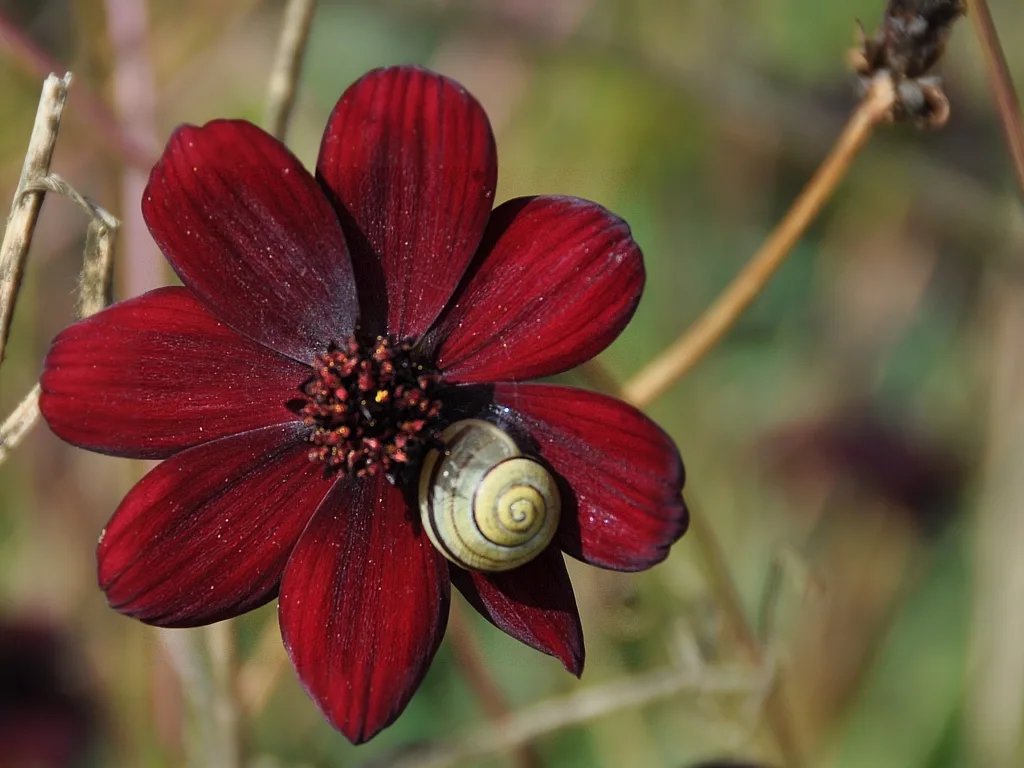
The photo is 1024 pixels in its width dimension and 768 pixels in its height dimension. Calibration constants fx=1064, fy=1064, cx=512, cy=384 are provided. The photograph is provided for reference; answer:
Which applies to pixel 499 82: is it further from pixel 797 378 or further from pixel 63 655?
pixel 63 655

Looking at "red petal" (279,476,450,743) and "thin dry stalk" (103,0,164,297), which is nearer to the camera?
"red petal" (279,476,450,743)

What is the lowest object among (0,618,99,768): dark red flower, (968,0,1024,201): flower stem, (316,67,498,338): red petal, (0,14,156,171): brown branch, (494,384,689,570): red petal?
(0,618,99,768): dark red flower

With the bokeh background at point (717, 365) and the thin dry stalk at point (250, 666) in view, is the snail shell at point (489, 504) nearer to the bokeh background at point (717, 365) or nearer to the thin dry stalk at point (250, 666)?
the thin dry stalk at point (250, 666)

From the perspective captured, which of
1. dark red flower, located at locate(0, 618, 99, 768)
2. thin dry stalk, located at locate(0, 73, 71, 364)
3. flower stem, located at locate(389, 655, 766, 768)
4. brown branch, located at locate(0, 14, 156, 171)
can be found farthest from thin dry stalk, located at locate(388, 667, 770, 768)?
dark red flower, located at locate(0, 618, 99, 768)

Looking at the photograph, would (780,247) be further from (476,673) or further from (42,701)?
(42,701)

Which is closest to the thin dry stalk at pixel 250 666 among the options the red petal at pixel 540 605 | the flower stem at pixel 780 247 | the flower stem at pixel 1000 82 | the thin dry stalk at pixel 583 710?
the thin dry stalk at pixel 583 710

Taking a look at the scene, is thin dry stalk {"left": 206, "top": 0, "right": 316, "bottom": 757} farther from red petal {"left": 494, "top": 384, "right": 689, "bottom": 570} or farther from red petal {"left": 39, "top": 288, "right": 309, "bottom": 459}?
red petal {"left": 494, "top": 384, "right": 689, "bottom": 570}
